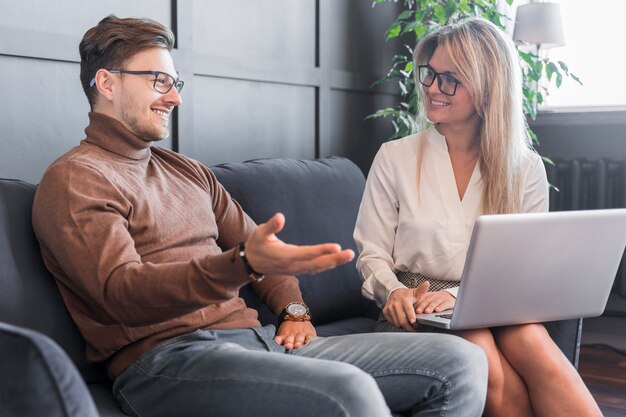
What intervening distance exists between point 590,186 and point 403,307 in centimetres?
241

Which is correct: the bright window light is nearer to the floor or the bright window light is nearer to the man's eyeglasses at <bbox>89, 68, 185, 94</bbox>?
the floor

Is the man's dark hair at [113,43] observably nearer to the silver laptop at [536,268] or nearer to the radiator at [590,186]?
the silver laptop at [536,268]

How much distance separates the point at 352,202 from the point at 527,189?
587 mm

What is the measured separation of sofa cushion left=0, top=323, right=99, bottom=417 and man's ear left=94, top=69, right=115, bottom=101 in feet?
2.59

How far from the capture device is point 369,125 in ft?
12.5

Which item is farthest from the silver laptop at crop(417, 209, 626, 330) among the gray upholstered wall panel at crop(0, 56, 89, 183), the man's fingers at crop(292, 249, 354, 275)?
the gray upholstered wall panel at crop(0, 56, 89, 183)

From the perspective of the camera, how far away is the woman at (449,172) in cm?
212

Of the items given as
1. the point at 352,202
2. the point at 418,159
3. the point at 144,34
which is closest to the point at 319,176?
the point at 352,202

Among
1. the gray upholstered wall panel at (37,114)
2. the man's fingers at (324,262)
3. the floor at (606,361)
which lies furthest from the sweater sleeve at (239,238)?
the floor at (606,361)

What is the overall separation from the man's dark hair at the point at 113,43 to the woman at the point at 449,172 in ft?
2.28

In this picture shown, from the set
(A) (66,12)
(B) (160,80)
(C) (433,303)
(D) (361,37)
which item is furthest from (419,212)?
(D) (361,37)

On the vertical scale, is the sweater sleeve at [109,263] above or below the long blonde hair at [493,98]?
below

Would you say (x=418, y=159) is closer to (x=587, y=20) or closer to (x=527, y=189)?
(x=527, y=189)

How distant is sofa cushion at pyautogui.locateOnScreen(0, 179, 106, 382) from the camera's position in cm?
163
